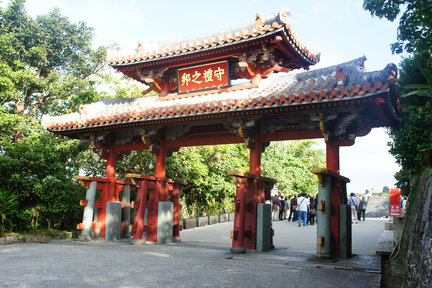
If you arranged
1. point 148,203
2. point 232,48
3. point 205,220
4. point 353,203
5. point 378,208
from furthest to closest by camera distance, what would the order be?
point 378,208
point 353,203
point 205,220
point 232,48
point 148,203

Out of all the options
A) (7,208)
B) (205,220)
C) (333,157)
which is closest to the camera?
(333,157)

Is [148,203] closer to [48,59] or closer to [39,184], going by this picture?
[39,184]

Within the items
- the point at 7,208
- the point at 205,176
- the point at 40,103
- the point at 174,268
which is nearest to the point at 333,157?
the point at 174,268

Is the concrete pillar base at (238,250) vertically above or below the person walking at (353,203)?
below

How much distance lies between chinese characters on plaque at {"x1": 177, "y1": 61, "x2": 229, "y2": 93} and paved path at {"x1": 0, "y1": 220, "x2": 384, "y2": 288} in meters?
4.88

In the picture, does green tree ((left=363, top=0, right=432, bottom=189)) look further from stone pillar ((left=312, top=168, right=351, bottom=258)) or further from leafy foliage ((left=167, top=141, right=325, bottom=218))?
leafy foliage ((left=167, top=141, right=325, bottom=218))

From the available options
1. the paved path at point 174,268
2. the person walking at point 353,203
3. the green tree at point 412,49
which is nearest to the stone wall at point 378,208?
the person walking at point 353,203

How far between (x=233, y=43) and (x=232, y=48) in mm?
274

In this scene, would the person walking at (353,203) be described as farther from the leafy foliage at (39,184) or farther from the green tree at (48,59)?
the green tree at (48,59)

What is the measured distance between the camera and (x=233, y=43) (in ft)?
32.5

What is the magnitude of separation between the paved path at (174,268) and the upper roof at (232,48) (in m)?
5.51

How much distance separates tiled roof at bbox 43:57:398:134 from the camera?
7.38 m

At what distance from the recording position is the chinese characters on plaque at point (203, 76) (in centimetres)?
1079

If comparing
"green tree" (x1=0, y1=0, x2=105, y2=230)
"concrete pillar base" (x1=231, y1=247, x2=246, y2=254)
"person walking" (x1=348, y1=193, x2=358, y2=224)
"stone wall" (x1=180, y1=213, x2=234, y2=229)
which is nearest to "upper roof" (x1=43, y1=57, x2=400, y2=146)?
"green tree" (x1=0, y1=0, x2=105, y2=230)
